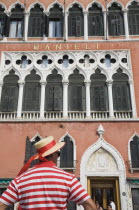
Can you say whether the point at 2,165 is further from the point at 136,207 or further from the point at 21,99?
the point at 136,207

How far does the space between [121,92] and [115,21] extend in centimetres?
445

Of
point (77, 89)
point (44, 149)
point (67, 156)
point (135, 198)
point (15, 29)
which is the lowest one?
point (135, 198)

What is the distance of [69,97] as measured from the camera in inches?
535

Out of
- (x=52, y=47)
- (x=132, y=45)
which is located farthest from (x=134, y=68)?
(x=52, y=47)

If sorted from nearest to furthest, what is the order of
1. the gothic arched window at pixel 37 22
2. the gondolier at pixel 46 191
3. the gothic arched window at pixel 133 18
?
the gondolier at pixel 46 191
the gothic arched window at pixel 133 18
the gothic arched window at pixel 37 22

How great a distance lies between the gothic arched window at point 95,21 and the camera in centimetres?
1511

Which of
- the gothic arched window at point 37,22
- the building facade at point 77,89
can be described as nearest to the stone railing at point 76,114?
the building facade at point 77,89

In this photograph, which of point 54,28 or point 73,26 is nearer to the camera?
point 73,26

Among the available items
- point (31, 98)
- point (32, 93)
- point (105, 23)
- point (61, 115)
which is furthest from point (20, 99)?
point (105, 23)

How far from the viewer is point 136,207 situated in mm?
11305

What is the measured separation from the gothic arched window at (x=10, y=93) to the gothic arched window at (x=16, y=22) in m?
2.56

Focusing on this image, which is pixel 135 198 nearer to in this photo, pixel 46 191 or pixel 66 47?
pixel 66 47

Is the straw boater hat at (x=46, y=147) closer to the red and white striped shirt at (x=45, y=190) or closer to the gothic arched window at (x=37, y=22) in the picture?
the red and white striped shirt at (x=45, y=190)

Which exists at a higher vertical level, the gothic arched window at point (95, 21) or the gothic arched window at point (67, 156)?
the gothic arched window at point (95, 21)
